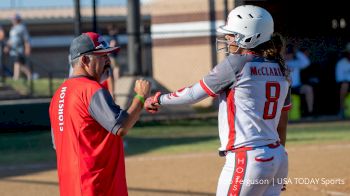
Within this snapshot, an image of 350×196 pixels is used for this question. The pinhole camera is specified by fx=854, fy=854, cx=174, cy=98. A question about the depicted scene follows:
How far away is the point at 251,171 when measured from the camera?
5.18 m

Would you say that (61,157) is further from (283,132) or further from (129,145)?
(129,145)

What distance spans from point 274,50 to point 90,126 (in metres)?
1.24

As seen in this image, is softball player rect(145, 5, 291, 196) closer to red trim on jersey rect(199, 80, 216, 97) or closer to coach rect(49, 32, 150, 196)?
red trim on jersey rect(199, 80, 216, 97)

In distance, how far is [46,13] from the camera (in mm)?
37500

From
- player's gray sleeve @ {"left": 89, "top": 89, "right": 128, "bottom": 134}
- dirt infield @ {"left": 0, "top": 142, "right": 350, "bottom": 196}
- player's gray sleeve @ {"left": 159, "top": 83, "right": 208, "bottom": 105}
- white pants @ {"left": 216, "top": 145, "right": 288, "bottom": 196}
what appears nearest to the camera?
player's gray sleeve @ {"left": 89, "top": 89, "right": 128, "bottom": 134}

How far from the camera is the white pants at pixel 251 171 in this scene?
204 inches

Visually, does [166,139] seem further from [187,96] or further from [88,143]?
[88,143]

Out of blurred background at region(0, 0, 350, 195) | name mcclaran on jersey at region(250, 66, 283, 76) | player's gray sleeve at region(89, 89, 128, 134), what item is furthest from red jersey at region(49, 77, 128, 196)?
blurred background at region(0, 0, 350, 195)

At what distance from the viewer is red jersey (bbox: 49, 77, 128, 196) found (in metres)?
5.09

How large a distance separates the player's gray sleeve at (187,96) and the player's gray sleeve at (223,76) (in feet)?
0.21

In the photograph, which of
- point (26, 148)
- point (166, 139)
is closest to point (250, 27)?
point (26, 148)

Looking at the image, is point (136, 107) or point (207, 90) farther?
point (207, 90)

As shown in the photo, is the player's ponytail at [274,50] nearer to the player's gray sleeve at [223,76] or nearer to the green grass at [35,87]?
the player's gray sleeve at [223,76]

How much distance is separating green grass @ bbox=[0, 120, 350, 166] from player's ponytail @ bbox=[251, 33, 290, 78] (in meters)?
8.58
